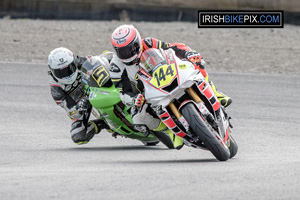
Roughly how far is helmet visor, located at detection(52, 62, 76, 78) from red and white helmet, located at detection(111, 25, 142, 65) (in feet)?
4.71

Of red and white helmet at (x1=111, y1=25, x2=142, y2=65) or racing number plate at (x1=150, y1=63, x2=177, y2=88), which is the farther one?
red and white helmet at (x1=111, y1=25, x2=142, y2=65)

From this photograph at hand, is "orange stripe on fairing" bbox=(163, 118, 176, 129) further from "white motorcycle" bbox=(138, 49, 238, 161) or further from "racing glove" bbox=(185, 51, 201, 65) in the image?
"racing glove" bbox=(185, 51, 201, 65)

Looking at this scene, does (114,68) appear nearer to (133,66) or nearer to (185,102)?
(133,66)

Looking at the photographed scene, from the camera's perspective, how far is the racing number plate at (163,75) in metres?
6.47

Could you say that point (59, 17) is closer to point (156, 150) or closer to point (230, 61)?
point (230, 61)

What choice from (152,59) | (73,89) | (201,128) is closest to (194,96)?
(201,128)

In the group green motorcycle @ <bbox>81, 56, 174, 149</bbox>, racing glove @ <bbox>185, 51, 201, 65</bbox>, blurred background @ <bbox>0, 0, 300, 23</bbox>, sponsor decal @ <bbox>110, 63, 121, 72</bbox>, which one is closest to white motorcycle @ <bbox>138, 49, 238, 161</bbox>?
racing glove @ <bbox>185, 51, 201, 65</bbox>

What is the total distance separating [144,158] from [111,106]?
3.70ft

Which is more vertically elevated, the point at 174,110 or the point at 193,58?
the point at 193,58

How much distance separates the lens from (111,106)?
8.20 metres

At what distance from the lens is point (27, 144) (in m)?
8.58

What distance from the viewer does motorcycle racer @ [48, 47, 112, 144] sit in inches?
331

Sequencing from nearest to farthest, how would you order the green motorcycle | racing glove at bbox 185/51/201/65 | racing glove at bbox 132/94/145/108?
1. racing glove at bbox 132/94/145/108
2. racing glove at bbox 185/51/201/65
3. the green motorcycle

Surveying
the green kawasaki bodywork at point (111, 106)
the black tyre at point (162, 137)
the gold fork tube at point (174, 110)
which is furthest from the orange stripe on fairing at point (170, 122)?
the green kawasaki bodywork at point (111, 106)
